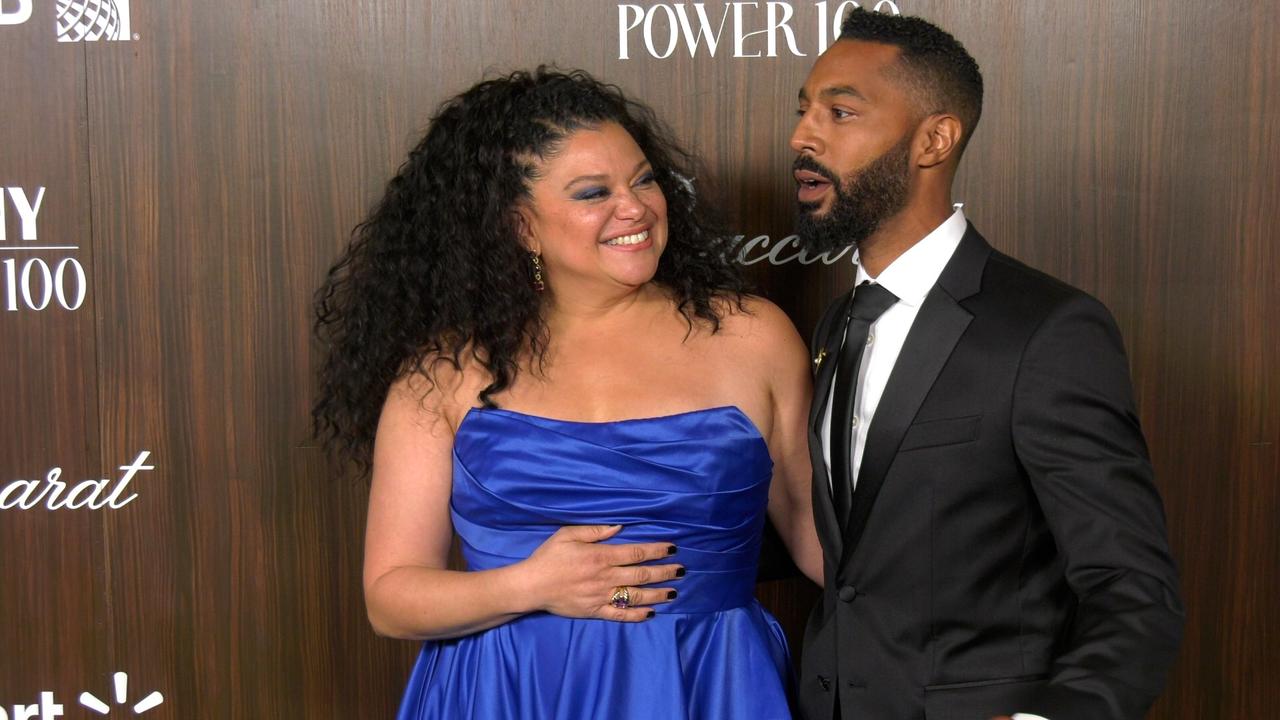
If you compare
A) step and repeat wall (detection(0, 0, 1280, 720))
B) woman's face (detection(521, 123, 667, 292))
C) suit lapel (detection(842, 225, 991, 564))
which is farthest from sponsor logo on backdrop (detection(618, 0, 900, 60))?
suit lapel (detection(842, 225, 991, 564))

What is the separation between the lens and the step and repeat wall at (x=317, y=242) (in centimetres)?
234

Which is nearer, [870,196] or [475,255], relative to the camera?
[870,196]

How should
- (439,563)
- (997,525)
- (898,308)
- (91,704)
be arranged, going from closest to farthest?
(997,525) < (898,308) < (439,563) < (91,704)

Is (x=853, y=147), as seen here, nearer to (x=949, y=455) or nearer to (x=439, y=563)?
(x=949, y=455)

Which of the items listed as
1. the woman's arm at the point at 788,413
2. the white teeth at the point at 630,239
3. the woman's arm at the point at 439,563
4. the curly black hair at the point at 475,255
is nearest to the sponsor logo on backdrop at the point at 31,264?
the curly black hair at the point at 475,255

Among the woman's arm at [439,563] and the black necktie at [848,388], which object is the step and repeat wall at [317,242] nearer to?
the woman's arm at [439,563]

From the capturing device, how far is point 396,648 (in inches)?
100

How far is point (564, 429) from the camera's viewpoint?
179 cm

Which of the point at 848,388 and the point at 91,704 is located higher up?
the point at 848,388

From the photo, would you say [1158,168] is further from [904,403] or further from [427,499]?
[427,499]

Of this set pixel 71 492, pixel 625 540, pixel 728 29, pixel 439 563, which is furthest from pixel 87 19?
pixel 625 540

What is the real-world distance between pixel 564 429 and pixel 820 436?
385 millimetres

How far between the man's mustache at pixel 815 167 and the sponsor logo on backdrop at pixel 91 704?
5.64 ft

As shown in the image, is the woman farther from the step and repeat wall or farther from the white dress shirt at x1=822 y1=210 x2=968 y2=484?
the step and repeat wall
